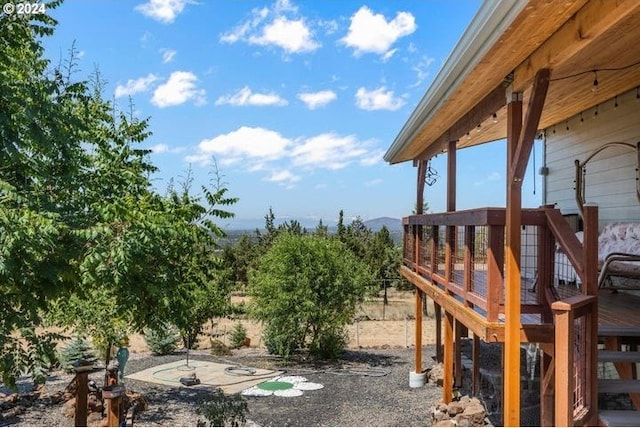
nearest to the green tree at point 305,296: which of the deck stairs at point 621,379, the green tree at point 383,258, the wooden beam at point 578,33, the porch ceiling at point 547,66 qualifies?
the porch ceiling at point 547,66

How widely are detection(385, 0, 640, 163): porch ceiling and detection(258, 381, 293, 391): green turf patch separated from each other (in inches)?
221

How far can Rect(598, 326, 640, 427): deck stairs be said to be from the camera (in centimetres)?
326

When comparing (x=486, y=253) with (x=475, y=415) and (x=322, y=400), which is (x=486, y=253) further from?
(x=322, y=400)

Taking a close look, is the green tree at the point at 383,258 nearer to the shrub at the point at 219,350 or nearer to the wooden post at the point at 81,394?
the shrub at the point at 219,350

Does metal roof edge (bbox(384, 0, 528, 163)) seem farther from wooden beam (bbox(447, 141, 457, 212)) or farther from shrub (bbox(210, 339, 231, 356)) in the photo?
shrub (bbox(210, 339, 231, 356))

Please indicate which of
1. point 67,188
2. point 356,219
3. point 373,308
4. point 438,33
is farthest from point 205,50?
point 356,219

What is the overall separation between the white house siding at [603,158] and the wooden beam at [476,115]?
7.52 ft

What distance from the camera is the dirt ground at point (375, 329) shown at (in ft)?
54.0

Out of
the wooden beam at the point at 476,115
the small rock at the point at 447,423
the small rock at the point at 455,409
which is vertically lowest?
the small rock at the point at 447,423

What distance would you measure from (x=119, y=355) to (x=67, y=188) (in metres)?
2.93

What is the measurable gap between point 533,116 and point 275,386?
28.9 feet

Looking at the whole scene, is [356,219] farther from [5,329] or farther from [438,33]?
[5,329]

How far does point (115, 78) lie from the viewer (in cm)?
798

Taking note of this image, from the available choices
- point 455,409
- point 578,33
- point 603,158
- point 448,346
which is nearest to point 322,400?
point 455,409
